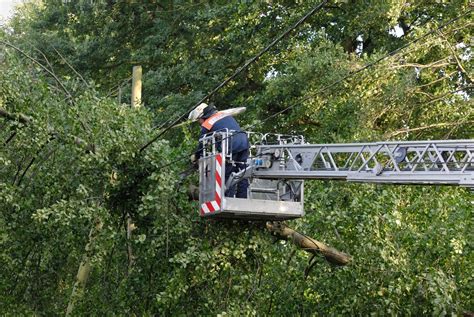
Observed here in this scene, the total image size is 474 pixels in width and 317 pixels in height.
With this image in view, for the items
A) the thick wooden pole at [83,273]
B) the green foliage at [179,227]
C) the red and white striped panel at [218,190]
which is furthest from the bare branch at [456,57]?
the thick wooden pole at [83,273]

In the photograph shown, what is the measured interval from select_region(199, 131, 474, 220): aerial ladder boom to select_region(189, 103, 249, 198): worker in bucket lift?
7 centimetres

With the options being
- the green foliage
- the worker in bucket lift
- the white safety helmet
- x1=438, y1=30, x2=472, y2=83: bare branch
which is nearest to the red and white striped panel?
the worker in bucket lift

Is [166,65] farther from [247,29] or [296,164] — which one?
[296,164]

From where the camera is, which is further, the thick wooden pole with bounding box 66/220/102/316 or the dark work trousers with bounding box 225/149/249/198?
the thick wooden pole with bounding box 66/220/102/316

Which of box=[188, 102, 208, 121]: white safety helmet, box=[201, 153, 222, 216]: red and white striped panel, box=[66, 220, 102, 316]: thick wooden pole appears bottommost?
box=[66, 220, 102, 316]: thick wooden pole

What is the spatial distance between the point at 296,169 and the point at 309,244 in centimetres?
151

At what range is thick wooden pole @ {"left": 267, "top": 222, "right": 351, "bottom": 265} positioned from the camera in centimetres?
795

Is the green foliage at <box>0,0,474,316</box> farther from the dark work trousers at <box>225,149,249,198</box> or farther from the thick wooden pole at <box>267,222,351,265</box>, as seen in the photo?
the dark work trousers at <box>225,149,249,198</box>

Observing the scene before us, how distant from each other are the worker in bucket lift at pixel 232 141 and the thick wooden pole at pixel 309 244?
2.67ft

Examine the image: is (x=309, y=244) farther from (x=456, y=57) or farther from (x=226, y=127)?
(x=456, y=57)

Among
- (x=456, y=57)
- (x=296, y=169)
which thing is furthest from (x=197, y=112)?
(x=456, y=57)

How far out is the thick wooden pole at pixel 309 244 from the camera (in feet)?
26.1

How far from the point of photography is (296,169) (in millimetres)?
6953

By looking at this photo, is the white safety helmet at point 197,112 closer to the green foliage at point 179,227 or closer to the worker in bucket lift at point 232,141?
the worker in bucket lift at point 232,141
